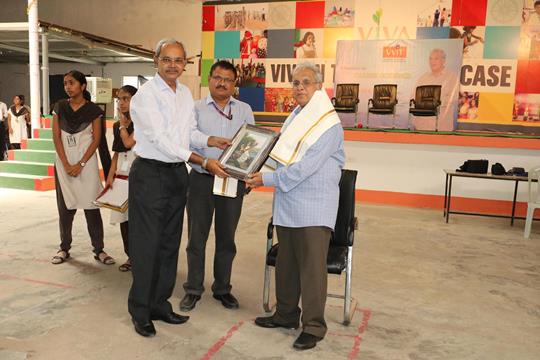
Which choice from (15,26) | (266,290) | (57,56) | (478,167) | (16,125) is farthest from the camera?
(57,56)

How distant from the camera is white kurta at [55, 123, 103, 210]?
3836 millimetres

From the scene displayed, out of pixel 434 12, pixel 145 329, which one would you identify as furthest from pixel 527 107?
pixel 145 329

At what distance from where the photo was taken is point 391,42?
334 inches

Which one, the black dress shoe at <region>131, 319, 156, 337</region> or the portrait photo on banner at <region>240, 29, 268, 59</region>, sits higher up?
the portrait photo on banner at <region>240, 29, 268, 59</region>

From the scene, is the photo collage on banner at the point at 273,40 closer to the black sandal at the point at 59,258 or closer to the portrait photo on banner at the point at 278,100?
the portrait photo on banner at the point at 278,100

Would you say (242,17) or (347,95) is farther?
(242,17)

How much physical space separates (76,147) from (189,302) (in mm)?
1619

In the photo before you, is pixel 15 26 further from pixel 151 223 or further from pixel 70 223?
pixel 151 223

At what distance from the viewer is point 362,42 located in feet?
28.3

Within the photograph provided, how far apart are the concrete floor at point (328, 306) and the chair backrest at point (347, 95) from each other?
3847 millimetres

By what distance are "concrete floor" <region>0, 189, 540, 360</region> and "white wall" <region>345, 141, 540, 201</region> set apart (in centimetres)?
173

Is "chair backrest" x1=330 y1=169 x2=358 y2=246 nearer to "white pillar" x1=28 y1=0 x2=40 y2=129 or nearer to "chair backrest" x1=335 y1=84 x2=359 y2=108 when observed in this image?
"chair backrest" x1=335 y1=84 x2=359 y2=108

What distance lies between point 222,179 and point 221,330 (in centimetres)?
87

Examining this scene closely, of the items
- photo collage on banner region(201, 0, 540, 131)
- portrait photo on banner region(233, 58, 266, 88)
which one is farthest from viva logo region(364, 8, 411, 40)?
portrait photo on banner region(233, 58, 266, 88)
